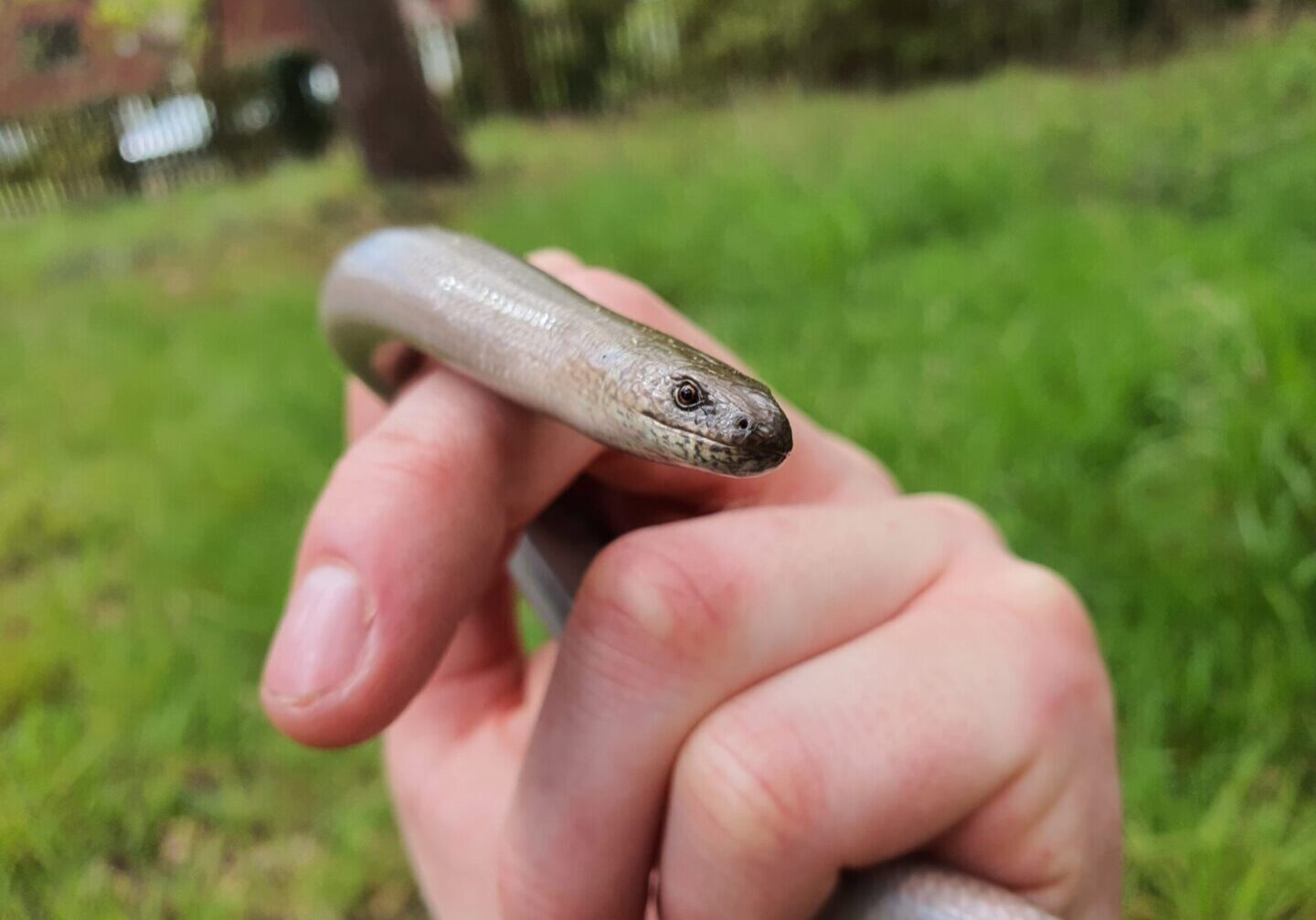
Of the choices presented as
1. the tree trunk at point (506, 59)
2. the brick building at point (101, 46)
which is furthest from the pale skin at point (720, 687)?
the tree trunk at point (506, 59)

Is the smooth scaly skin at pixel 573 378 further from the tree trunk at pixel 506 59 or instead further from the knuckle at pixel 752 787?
the tree trunk at pixel 506 59

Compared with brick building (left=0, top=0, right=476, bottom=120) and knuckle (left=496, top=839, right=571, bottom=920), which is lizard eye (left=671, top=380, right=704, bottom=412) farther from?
brick building (left=0, top=0, right=476, bottom=120)

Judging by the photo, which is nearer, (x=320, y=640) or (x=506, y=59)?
(x=320, y=640)

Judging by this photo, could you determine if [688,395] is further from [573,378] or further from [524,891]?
[524,891]

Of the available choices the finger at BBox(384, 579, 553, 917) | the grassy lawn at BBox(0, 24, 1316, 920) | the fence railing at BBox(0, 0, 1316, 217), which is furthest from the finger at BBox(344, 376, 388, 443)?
the fence railing at BBox(0, 0, 1316, 217)

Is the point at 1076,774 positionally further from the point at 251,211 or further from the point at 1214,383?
the point at 251,211

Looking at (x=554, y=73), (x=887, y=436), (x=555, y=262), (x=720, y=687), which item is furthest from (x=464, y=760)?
(x=554, y=73)

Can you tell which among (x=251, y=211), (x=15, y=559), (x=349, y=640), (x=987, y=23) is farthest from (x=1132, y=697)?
(x=251, y=211)
